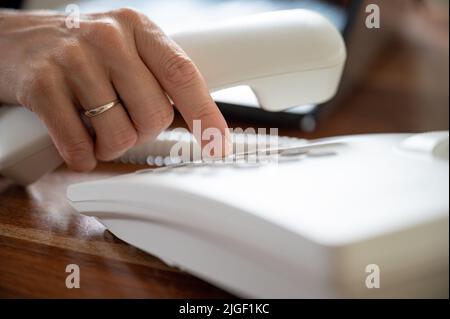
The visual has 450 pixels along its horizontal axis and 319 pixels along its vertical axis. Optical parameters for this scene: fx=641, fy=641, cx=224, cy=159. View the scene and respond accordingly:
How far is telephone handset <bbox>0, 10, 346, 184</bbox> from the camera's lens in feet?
1.63

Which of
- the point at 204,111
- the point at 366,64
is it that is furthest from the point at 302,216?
the point at 366,64

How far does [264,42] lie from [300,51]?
3 cm

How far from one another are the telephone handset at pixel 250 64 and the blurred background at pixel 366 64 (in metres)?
0.13

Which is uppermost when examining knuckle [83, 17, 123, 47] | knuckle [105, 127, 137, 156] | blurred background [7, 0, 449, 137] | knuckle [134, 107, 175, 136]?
blurred background [7, 0, 449, 137]

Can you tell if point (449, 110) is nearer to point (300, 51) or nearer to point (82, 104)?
point (300, 51)

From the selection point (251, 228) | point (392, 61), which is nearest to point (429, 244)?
point (251, 228)

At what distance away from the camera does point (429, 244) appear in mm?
271

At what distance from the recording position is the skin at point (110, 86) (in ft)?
1.47

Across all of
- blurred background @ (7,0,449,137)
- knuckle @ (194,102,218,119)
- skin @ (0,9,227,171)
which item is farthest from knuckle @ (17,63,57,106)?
Answer: blurred background @ (7,0,449,137)

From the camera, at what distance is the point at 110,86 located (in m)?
0.45

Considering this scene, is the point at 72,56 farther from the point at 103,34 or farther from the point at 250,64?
the point at 250,64

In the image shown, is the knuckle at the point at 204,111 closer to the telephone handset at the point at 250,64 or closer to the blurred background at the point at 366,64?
the telephone handset at the point at 250,64

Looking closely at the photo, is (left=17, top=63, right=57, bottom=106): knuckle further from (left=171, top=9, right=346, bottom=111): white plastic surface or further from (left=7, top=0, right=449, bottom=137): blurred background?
(left=7, top=0, right=449, bottom=137): blurred background

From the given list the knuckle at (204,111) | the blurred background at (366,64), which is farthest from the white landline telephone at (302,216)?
the blurred background at (366,64)
